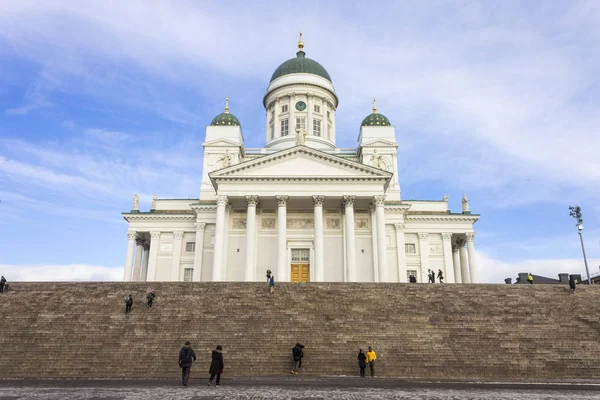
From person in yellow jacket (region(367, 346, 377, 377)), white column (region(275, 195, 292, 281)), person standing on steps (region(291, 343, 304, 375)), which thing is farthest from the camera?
white column (region(275, 195, 292, 281))

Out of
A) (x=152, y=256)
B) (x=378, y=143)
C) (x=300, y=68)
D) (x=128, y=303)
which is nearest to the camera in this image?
(x=128, y=303)

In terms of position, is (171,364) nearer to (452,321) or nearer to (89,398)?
(89,398)

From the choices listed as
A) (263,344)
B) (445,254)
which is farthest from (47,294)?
(445,254)

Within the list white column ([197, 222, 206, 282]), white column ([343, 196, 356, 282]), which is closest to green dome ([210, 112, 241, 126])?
white column ([197, 222, 206, 282])

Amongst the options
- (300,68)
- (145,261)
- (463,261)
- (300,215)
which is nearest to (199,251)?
(145,261)

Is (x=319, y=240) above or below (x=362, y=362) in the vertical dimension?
above

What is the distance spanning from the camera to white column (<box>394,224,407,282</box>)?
40750mm

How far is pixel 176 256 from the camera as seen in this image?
144 feet

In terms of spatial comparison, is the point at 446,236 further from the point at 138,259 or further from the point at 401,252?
the point at 138,259

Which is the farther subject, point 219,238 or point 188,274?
point 188,274

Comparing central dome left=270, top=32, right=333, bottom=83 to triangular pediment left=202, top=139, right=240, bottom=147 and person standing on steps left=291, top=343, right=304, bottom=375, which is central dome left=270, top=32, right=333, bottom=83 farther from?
person standing on steps left=291, top=343, right=304, bottom=375

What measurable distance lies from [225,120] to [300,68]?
11.5 meters

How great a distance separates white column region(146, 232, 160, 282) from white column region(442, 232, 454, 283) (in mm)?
27281

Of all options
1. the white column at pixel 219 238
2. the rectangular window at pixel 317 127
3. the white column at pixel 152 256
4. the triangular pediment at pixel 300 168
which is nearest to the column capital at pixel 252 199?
the triangular pediment at pixel 300 168
